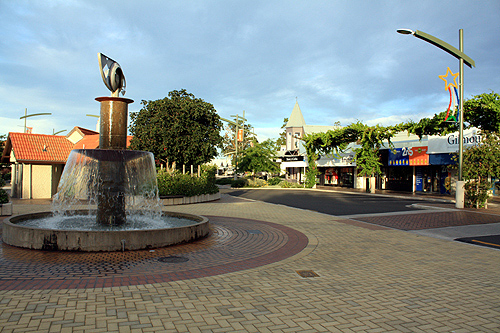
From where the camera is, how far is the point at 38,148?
2345 cm

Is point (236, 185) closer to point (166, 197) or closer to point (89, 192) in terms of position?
point (166, 197)

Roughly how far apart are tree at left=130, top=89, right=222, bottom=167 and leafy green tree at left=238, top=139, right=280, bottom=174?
1624cm

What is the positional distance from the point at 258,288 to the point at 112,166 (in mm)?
5311

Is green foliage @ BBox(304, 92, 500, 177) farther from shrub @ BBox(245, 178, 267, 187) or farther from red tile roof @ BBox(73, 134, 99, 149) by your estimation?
red tile roof @ BBox(73, 134, 99, 149)

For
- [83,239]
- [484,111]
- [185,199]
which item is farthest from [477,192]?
[83,239]

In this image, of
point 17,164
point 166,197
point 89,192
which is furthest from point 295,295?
point 17,164

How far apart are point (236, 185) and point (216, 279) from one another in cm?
3333

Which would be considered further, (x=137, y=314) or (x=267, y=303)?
(x=267, y=303)

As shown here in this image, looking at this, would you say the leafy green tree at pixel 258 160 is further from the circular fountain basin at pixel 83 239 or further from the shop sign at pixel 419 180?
the circular fountain basin at pixel 83 239

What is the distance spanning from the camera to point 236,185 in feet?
128

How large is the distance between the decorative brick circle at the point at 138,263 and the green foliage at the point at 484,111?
16.2 m

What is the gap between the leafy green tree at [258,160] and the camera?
4103 cm

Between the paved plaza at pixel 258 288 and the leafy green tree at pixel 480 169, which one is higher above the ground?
the leafy green tree at pixel 480 169

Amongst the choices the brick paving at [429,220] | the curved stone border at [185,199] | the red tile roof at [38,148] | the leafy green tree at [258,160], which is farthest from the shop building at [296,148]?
the brick paving at [429,220]
